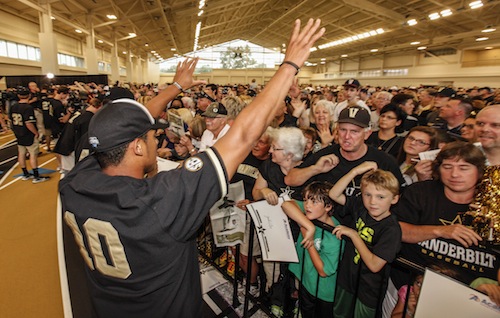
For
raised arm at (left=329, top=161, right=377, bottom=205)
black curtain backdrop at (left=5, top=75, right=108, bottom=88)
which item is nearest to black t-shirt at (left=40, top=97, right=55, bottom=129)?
black curtain backdrop at (left=5, top=75, right=108, bottom=88)

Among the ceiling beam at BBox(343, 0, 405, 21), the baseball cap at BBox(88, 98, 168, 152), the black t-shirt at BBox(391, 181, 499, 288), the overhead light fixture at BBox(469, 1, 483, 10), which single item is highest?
the ceiling beam at BBox(343, 0, 405, 21)

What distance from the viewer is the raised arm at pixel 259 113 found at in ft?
4.04

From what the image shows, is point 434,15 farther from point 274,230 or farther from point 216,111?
point 274,230

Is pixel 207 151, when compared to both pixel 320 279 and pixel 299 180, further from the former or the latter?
pixel 320 279

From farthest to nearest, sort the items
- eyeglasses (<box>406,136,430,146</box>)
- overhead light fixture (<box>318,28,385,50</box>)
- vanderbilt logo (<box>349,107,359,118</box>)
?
overhead light fixture (<box>318,28,385,50</box>) → eyeglasses (<box>406,136,430,146</box>) → vanderbilt logo (<box>349,107,359,118</box>)

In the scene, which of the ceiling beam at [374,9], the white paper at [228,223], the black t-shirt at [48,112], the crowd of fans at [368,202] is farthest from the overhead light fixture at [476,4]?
the black t-shirt at [48,112]

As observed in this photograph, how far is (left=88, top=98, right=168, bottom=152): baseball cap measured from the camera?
129cm

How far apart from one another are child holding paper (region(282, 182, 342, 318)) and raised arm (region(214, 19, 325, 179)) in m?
1.16

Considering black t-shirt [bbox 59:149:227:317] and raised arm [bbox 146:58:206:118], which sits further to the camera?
raised arm [bbox 146:58:206:118]

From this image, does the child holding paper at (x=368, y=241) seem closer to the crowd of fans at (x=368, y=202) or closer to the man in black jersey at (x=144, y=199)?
the crowd of fans at (x=368, y=202)

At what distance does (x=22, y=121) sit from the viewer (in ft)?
22.2

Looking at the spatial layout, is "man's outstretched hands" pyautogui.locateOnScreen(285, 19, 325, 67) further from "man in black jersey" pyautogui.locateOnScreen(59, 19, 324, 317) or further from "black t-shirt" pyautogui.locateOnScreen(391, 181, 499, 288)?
"black t-shirt" pyautogui.locateOnScreen(391, 181, 499, 288)

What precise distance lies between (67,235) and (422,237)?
17.5 feet

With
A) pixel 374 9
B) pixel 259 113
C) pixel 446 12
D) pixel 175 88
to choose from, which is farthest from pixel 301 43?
pixel 374 9
